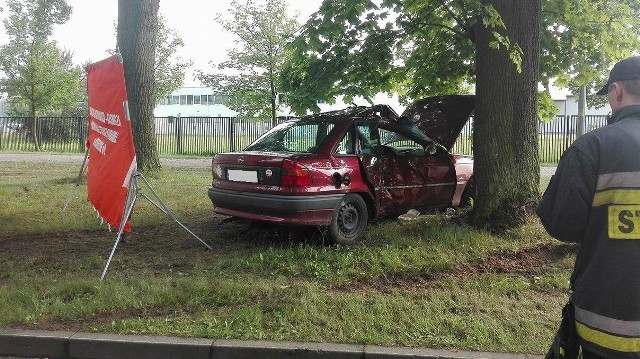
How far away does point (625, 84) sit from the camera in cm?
223

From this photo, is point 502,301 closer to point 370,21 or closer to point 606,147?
point 606,147

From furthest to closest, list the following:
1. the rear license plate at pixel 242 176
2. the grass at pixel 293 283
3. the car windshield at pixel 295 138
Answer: the car windshield at pixel 295 138 < the rear license plate at pixel 242 176 < the grass at pixel 293 283

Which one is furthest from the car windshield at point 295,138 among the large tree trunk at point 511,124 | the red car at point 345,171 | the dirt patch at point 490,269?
the large tree trunk at point 511,124

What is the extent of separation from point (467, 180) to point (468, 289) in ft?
10.8

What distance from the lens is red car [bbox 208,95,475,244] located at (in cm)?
597

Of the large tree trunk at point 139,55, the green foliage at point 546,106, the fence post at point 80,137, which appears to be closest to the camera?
the green foliage at point 546,106

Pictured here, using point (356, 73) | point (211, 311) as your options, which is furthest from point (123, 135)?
point (356, 73)

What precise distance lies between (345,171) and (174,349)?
10.0 feet

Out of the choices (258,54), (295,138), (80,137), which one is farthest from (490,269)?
(80,137)

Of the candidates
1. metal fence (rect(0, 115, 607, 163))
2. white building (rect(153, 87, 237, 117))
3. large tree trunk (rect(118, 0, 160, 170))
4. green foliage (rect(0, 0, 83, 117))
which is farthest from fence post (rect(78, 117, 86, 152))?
white building (rect(153, 87, 237, 117))

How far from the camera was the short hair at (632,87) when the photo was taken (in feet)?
7.23

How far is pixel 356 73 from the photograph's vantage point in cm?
822

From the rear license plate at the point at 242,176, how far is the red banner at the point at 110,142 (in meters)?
1.06

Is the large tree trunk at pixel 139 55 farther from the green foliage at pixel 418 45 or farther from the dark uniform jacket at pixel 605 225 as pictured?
the dark uniform jacket at pixel 605 225
